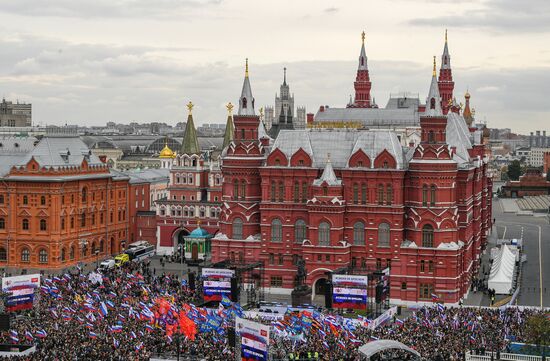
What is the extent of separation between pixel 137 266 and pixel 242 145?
14.2 m

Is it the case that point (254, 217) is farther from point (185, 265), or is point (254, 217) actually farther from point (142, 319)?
point (142, 319)

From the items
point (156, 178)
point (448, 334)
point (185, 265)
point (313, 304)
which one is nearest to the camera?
point (448, 334)

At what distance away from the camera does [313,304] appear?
72.4 metres

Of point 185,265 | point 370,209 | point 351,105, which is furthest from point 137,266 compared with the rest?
point 351,105

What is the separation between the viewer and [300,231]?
77938mm

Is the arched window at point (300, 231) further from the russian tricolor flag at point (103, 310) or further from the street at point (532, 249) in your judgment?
the russian tricolor flag at point (103, 310)

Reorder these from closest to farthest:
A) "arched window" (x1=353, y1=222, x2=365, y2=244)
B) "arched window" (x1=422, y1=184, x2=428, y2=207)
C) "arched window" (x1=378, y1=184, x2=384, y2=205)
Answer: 1. "arched window" (x1=422, y1=184, x2=428, y2=207)
2. "arched window" (x1=378, y1=184, x2=384, y2=205)
3. "arched window" (x1=353, y1=222, x2=365, y2=244)

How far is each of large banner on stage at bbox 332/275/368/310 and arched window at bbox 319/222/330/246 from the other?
353 inches

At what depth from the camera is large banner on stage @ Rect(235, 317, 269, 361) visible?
49.2 meters

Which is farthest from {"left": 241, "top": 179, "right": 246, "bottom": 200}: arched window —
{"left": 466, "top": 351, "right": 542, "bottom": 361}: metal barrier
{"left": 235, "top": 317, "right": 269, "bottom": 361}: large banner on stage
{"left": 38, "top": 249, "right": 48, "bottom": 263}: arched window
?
{"left": 466, "top": 351, "right": 542, "bottom": 361}: metal barrier

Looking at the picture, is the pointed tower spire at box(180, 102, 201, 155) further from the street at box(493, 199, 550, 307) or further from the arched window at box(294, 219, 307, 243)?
the street at box(493, 199, 550, 307)

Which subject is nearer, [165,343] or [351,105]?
[165,343]

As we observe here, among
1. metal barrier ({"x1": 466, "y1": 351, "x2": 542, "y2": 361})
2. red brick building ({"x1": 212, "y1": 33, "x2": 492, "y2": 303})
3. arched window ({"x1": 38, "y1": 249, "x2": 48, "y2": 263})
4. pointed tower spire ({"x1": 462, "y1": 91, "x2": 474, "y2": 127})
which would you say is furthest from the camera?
pointed tower spire ({"x1": 462, "y1": 91, "x2": 474, "y2": 127})

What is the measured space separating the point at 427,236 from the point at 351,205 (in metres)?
6.16
